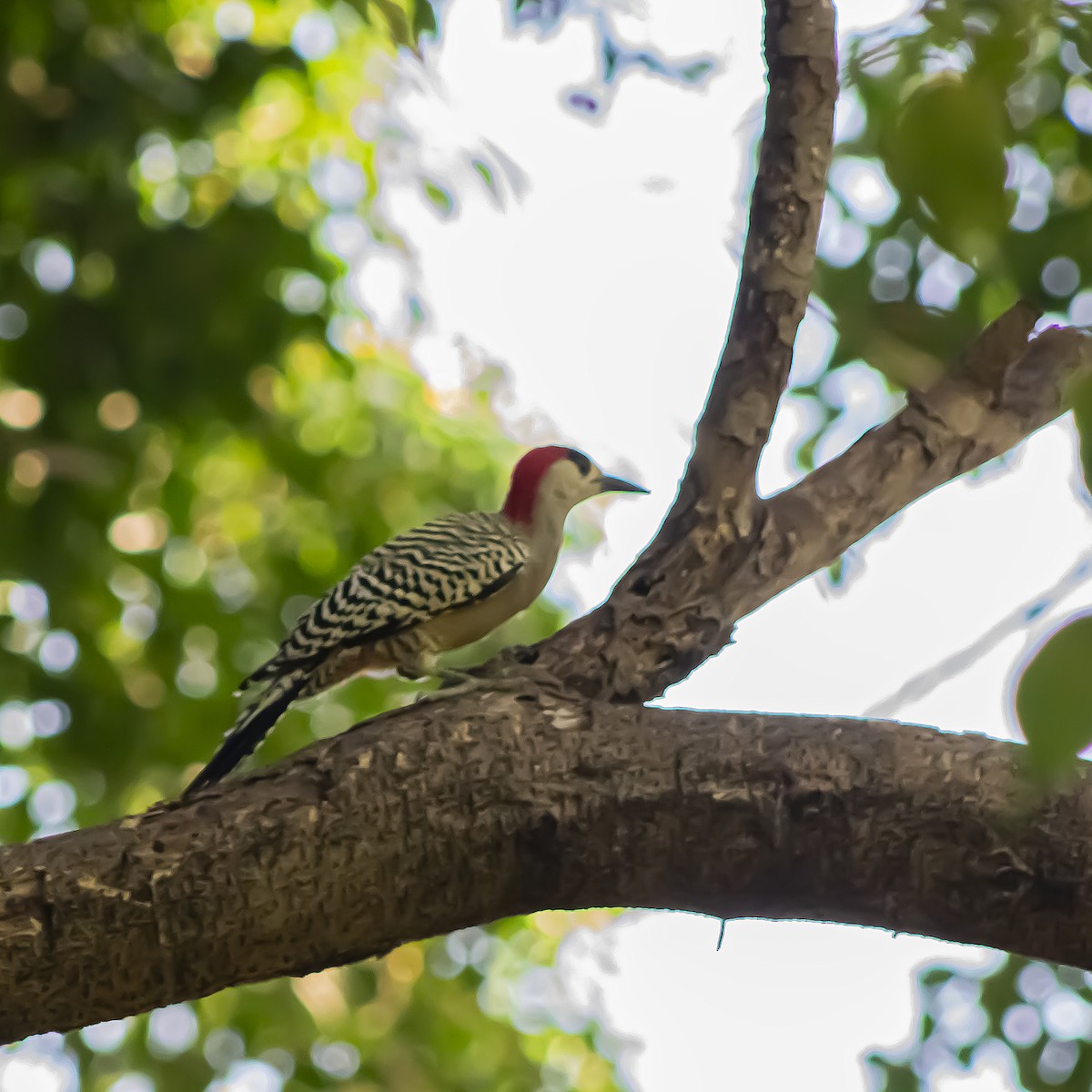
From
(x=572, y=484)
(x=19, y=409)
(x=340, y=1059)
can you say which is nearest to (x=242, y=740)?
(x=572, y=484)

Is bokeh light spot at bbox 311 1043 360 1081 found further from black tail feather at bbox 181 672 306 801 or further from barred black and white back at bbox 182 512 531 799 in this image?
black tail feather at bbox 181 672 306 801

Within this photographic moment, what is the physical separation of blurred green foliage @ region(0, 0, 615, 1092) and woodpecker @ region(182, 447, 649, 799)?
69 cm

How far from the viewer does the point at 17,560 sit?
11.0 feet

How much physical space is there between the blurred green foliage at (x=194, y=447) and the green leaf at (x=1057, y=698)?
1.94 meters

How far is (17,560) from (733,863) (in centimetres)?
234

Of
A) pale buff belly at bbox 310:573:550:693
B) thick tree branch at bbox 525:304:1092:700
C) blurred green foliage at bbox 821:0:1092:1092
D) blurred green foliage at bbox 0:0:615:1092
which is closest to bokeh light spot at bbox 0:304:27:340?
blurred green foliage at bbox 0:0:615:1092

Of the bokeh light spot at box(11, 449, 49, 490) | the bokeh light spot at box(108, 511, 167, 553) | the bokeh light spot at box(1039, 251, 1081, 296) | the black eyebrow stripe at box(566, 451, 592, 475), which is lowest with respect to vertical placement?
the bokeh light spot at box(1039, 251, 1081, 296)

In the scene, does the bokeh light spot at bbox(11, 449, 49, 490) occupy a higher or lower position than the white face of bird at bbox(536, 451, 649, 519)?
higher

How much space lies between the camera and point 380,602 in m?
2.84

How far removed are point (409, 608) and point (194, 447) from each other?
1184mm

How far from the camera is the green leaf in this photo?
1.56 ft

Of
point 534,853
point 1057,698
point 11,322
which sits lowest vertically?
point 1057,698

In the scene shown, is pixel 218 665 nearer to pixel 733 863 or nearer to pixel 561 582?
pixel 561 582

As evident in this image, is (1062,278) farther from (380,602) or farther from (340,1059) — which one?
(340,1059)
